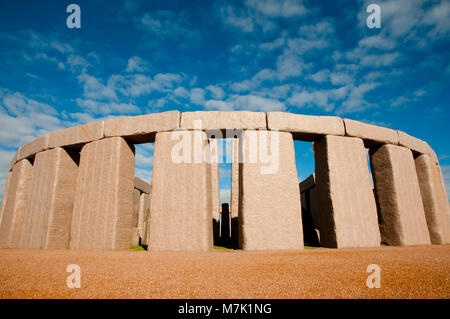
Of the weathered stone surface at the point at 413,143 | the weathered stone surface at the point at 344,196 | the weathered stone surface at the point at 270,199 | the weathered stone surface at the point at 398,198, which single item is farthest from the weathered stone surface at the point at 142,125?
the weathered stone surface at the point at 413,143

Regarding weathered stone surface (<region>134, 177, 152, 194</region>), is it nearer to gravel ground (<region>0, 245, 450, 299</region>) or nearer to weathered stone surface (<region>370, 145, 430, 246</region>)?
gravel ground (<region>0, 245, 450, 299</region>)

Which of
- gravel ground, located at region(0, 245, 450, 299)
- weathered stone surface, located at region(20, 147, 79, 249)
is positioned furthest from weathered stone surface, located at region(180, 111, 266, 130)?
weathered stone surface, located at region(20, 147, 79, 249)

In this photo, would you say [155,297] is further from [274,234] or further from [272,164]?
[272,164]

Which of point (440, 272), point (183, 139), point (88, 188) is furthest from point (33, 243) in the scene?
point (440, 272)

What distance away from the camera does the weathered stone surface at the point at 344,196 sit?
5.65m

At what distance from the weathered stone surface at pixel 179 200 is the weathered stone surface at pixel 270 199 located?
2.80 feet

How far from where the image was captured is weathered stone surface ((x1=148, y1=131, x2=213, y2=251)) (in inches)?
204

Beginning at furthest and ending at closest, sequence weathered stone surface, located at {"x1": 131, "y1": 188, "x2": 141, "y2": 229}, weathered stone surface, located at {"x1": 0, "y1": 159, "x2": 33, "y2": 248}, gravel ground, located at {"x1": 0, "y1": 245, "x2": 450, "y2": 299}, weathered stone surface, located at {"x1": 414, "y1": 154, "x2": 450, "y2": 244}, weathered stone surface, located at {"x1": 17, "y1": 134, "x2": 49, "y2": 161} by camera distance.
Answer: weathered stone surface, located at {"x1": 131, "y1": 188, "x2": 141, "y2": 229}
weathered stone surface, located at {"x1": 0, "y1": 159, "x2": 33, "y2": 248}
weathered stone surface, located at {"x1": 17, "y1": 134, "x2": 49, "y2": 161}
weathered stone surface, located at {"x1": 414, "y1": 154, "x2": 450, "y2": 244}
gravel ground, located at {"x1": 0, "y1": 245, "x2": 450, "y2": 299}

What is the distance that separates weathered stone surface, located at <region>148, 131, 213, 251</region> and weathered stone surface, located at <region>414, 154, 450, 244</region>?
6.63 meters

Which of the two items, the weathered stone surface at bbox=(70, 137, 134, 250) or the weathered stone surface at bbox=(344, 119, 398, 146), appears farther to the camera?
the weathered stone surface at bbox=(344, 119, 398, 146)

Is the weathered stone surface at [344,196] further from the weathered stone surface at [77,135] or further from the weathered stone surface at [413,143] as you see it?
the weathered stone surface at [77,135]

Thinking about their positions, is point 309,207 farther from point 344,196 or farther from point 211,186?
point 211,186

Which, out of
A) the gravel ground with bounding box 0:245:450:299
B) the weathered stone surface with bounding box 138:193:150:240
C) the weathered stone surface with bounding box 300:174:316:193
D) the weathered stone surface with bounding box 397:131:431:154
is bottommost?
the gravel ground with bounding box 0:245:450:299
